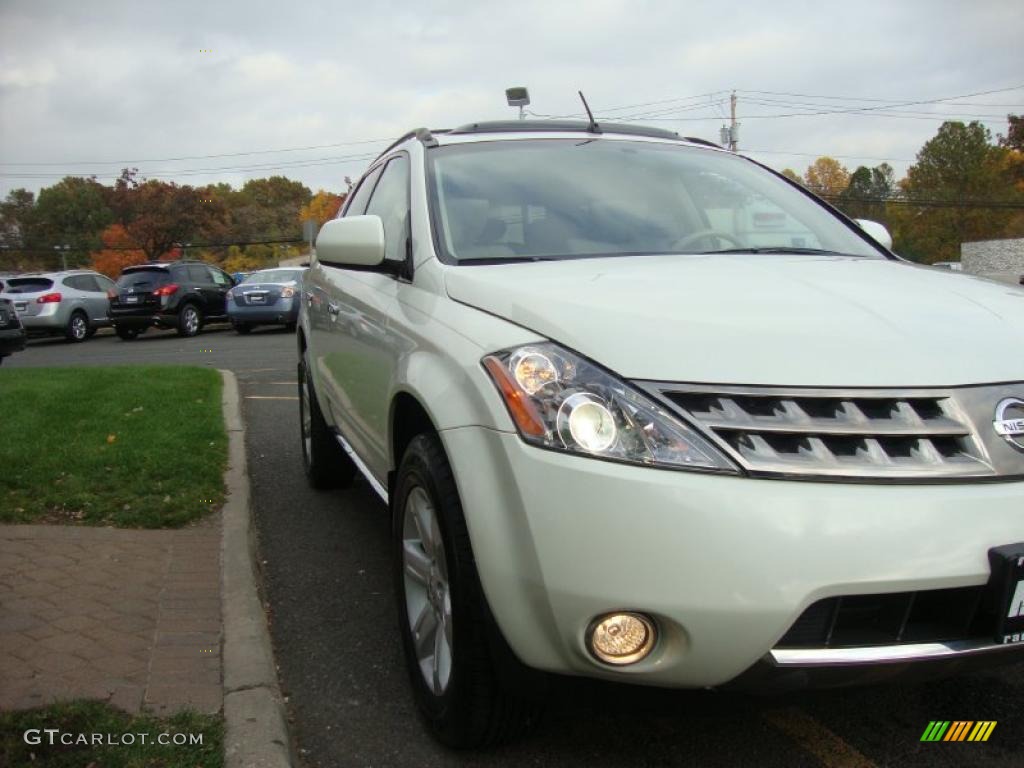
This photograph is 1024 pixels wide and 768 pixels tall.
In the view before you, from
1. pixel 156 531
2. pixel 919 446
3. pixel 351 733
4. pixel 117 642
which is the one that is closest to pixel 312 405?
pixel 156 531

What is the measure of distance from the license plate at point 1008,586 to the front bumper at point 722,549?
0.08ft

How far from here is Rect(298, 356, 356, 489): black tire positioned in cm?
502

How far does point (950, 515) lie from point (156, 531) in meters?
3.74

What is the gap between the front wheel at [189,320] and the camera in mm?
20672

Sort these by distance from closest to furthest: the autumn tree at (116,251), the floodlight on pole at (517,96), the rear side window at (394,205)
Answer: the rear side window at (394,205) → the floodlight on pole at (517,96) → the autumn tree at (116,251)

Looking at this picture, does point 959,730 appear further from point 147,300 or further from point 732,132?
point 732,132

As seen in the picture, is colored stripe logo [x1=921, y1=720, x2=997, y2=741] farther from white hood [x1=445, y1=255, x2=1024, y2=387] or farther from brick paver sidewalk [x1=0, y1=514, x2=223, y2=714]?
brick paver sidewalk [x1=0, y1=514, x2=223, y2=714]

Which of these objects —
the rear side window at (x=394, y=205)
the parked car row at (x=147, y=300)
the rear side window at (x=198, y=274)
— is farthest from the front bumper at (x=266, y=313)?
the rear side window at (x=394, y=205)

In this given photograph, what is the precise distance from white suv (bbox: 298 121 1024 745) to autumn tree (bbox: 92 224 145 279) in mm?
81121

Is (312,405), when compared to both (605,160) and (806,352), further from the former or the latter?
(806,352)

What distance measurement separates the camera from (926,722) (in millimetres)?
2590

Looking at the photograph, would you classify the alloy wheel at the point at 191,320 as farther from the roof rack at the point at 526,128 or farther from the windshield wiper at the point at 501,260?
the windshield wiper at the point at 501,260

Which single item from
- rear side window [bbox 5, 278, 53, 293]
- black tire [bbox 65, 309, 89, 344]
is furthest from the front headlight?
rear side window [bbox 5, 278, 53, 293]

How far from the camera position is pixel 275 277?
791 inches
